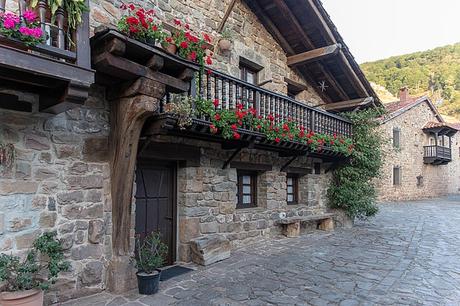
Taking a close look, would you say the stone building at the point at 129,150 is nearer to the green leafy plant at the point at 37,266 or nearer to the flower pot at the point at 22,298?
the green leafy plant at the point at 37,266

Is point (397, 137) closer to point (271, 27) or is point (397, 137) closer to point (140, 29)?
point (271, 27)

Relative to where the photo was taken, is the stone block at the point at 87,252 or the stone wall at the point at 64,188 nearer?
the stone wall at the point at 64,188

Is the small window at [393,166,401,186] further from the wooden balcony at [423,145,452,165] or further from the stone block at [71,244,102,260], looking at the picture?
the stone block at [71,244,102,260]

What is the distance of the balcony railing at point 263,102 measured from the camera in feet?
17.8

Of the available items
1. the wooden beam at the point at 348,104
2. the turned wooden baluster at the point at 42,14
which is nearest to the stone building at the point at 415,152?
the wooden beam at the point at 348,104

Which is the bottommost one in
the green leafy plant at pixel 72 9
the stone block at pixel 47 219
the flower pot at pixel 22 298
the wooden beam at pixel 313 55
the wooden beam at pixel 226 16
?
the flower pot at pixel 22 298

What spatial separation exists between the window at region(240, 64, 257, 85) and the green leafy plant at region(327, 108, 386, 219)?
142 inches

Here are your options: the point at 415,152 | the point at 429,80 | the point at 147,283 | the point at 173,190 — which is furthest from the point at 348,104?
the point at 429,80

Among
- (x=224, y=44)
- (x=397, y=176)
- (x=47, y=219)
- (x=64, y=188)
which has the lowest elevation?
(x=397, y=176)

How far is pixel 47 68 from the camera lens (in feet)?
9.45

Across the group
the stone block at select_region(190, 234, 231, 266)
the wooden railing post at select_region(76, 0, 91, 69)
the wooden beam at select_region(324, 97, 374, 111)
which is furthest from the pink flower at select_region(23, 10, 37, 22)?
the wooden beam at select_region(324, 97, 374, 111)

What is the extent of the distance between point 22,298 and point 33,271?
28 centimetres

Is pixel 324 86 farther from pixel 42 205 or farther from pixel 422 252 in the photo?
pixel 42 205

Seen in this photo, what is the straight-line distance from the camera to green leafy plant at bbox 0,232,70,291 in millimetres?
3258
